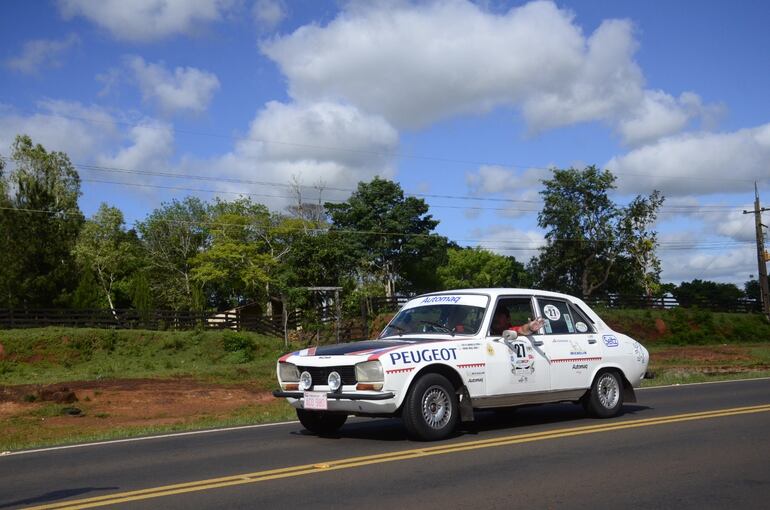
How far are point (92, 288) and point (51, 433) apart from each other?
33.2 meters

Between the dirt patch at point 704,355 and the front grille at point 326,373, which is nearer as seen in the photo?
the front grille at point 326,373

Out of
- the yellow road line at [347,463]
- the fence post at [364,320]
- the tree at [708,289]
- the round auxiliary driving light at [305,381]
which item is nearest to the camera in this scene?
the yellow road line at [347,463]

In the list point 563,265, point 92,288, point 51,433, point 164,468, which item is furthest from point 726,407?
point 563,265

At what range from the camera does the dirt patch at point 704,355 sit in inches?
1319

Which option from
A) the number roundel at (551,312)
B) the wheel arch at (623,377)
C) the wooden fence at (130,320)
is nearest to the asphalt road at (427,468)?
the wheel arch at (623,377)

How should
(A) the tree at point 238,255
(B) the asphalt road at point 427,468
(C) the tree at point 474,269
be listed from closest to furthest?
(B) the asphalt road at point 427,468, (A) the tree at point 238,255, (C) the tree at point 474,269

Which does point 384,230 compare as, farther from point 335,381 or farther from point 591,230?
point 335,381

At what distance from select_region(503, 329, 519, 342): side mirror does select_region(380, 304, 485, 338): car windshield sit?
15.4 inches

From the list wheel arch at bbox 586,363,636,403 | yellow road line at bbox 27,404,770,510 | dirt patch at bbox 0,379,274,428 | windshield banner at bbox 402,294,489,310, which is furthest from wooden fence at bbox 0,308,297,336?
yellow road line at bbox 27,404,770,510

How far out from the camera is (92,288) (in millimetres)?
50156

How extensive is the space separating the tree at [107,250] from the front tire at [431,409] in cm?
5868

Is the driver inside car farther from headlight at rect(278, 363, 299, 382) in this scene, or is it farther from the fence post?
the fence post

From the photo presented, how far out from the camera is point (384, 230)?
67875mm

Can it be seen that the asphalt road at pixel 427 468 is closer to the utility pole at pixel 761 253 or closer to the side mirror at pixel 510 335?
the side mirror at pixel 510 335
